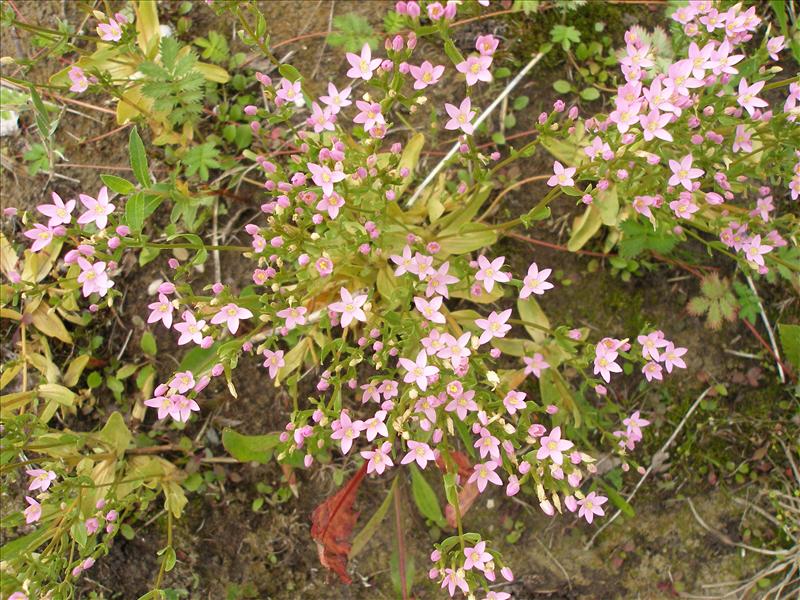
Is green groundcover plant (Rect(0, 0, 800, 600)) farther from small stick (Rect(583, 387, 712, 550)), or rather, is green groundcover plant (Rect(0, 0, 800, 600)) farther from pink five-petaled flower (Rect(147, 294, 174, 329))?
small stick (Rect(583, 387, 712, 550))

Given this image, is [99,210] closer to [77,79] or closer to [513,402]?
[77,79]

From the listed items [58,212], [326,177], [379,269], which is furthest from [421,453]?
[58,212]

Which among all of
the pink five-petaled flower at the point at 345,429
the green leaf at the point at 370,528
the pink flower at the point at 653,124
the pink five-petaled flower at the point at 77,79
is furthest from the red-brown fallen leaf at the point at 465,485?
the pink five-petaled flower at the point at 77,79

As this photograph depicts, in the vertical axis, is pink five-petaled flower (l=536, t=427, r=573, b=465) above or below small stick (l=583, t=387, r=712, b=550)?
above

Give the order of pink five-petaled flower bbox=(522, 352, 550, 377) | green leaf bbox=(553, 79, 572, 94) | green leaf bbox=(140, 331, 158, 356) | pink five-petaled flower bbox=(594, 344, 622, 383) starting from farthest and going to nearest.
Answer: green leaf bbox=(553, 79, 572, 94) < green leaf bbox=(140, 331, 158, 356) < pink five-petaled flower bbox=(522, 352, 550, 377) < pink five-petaled flower bbox=(594, 344, 622, 383)

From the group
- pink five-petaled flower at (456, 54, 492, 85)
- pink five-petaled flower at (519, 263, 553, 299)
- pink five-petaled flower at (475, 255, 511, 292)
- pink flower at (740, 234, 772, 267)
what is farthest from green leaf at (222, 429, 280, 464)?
pink flower at (740, 234, 772, 267)

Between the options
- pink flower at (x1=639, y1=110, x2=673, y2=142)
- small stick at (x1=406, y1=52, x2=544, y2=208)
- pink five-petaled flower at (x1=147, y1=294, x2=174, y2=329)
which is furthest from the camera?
small stick at (x1=406, y1=52, x2=544, y2=208)
